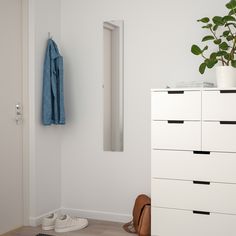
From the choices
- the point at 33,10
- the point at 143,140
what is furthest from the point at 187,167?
the point at 33,10

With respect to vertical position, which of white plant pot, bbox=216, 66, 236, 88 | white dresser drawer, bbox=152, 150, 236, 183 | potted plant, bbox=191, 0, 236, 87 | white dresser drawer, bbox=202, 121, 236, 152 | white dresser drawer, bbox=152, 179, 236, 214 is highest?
potted plant, bbox=191, 0, 236, 87

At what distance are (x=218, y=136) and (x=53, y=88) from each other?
63.8 inches

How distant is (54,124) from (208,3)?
183 cm

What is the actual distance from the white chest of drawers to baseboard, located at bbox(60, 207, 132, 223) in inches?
25.6

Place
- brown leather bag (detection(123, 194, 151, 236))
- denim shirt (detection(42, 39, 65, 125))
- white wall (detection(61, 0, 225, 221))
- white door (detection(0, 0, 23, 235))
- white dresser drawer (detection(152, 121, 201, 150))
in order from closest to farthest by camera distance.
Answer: white dresser drawer (detection(152, 121, 201, 150)) → brown leather bag (detection(123, 194, 151, 236)) → white door (detection(0, 0, 23, 235)) → white wall (detection(61, 0, 225, 221)) → denim shirt (detection(42, 39, 65, 125))

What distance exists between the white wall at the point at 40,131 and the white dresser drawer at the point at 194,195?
1163 mm

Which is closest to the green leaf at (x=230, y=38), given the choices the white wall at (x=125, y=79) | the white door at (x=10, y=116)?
the white wall at (x=125, y=79)

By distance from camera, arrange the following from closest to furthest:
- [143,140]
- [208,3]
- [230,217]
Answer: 1. [230,217]
2. [208,3]
3. [143,140]

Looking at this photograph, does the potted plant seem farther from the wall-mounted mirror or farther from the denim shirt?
the denim shirt

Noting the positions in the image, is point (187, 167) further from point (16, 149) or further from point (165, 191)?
point (16, 149)

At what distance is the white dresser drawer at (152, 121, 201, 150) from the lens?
2889mm

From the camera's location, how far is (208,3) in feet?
10.8

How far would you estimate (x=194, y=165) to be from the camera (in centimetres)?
288

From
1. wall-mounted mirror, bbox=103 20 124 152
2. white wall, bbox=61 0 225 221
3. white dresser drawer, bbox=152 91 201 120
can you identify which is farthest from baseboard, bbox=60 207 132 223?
white dresser drawer, bbox=152 91 201 120
